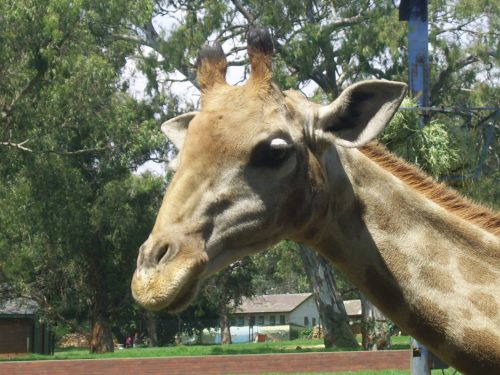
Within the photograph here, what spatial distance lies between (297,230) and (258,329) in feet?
361

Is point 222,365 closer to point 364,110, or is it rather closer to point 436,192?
point 436,192

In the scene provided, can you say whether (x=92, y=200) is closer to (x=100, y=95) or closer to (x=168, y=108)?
(x=168, y=108)

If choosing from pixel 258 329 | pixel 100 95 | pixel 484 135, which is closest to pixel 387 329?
pixel 100 95

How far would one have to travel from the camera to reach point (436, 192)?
15.8ft

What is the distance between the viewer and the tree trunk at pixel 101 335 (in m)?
57.2

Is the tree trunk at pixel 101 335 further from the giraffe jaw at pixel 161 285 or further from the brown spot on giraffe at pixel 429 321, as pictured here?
the giraffe jaw at pixel 161 285

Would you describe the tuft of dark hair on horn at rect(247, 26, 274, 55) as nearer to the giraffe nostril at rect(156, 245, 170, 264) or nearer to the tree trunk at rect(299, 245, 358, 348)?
the giraffe nostril at rect(156, 245, 170, 264)

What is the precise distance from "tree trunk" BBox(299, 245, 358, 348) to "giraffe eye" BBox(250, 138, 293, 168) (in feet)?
124

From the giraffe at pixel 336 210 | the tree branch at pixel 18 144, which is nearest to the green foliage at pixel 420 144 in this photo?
the giraffe at pixel 336 210

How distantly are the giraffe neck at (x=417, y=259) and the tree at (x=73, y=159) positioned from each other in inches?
1129

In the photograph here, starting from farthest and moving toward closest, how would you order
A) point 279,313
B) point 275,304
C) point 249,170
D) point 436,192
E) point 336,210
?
point 275,304, point 279,313, point 436,192, point 336,210, point 249,170

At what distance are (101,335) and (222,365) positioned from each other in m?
31.6

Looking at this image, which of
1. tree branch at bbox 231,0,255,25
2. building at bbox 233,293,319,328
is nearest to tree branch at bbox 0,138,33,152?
tree branch at bbox 231,0,255,25

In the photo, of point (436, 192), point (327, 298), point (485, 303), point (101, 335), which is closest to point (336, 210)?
point (436, 192)
